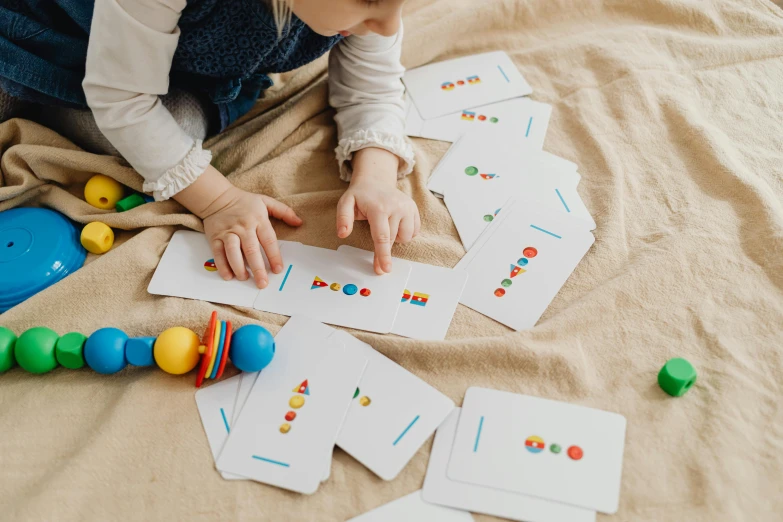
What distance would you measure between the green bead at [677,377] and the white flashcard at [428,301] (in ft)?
0.91

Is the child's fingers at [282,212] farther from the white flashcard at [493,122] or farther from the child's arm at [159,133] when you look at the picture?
the white flashcard at [493,122]

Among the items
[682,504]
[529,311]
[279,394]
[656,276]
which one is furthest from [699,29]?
[279,394]

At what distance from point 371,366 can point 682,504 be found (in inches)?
15.3

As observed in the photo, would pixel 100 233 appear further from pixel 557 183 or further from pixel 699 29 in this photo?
pixel 699 29

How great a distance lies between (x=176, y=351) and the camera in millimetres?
855

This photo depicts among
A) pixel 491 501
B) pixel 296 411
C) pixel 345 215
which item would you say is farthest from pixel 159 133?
pixel 491 501

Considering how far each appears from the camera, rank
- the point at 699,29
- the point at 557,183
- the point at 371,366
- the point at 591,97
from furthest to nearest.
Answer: the point at 699,29 < the point at 591,97 < the point at 557,183 < the point at 371,366

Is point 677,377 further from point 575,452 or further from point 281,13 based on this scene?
point 281,13

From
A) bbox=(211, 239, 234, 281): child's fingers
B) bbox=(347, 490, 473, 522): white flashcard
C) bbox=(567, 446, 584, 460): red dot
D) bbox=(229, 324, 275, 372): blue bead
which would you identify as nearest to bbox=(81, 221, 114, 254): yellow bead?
bbox=(211, 239, 234, 281): child's fingers

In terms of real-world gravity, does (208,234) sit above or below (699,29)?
below

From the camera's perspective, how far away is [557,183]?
112 centimetres

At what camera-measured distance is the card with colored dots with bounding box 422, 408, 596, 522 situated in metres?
0.76

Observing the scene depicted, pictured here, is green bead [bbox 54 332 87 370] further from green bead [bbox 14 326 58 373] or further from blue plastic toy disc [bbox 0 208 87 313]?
blue plastic toy disc [bbox 0 208 87 313]

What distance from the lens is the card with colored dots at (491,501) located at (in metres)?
0.76
